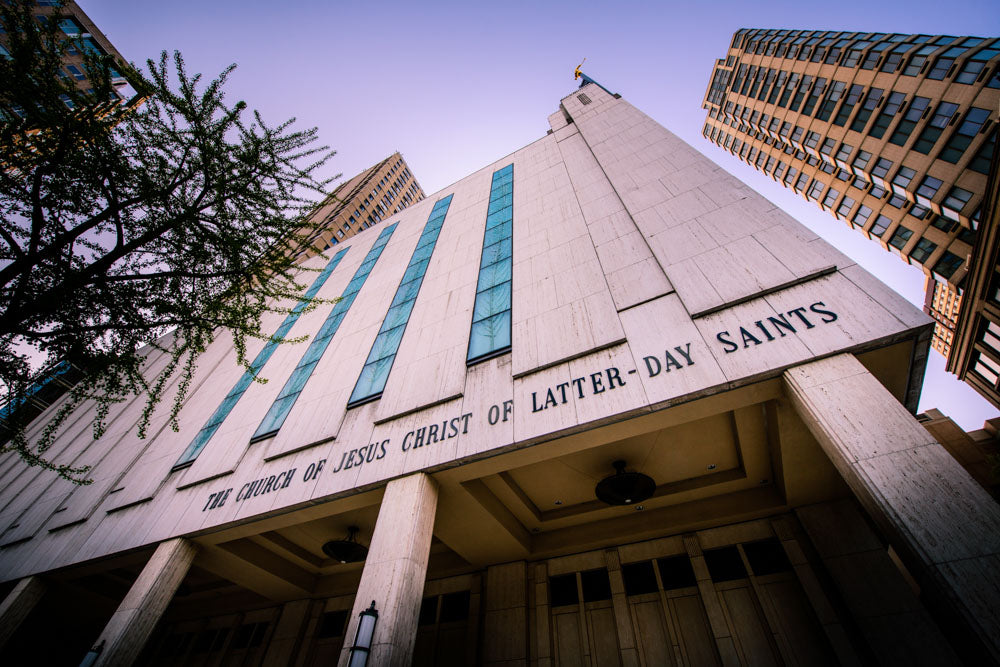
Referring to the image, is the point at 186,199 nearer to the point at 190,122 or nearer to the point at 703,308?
the point at 190,122

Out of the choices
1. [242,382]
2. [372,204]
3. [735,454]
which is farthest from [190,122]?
[372,204]

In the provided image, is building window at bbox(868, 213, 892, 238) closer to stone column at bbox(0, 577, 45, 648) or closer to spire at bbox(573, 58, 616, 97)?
spire at bbox(573, 58, 616, 97)

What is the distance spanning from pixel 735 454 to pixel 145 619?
12.2 meters

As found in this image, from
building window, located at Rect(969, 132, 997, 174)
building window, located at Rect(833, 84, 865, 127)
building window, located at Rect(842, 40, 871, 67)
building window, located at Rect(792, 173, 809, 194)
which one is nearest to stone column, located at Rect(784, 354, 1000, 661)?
building window, located at Rect(969, 132, 997, 174)

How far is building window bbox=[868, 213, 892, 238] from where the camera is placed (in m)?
34.7

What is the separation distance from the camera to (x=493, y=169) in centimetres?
1864

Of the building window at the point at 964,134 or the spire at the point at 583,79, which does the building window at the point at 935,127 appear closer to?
the building window at the point at 964,134

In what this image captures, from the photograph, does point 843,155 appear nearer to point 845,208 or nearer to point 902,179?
point 845,208

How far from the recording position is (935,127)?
27.5m

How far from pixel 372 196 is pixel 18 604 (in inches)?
2001

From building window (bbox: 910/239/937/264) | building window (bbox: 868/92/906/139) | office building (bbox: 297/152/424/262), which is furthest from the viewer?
office building (bbox: 297/152/424/262)

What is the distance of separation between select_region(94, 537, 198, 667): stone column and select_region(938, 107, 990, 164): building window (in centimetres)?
4513

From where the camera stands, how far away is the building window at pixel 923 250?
30766 mm

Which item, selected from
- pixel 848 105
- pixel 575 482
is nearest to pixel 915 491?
pixel 575 482
